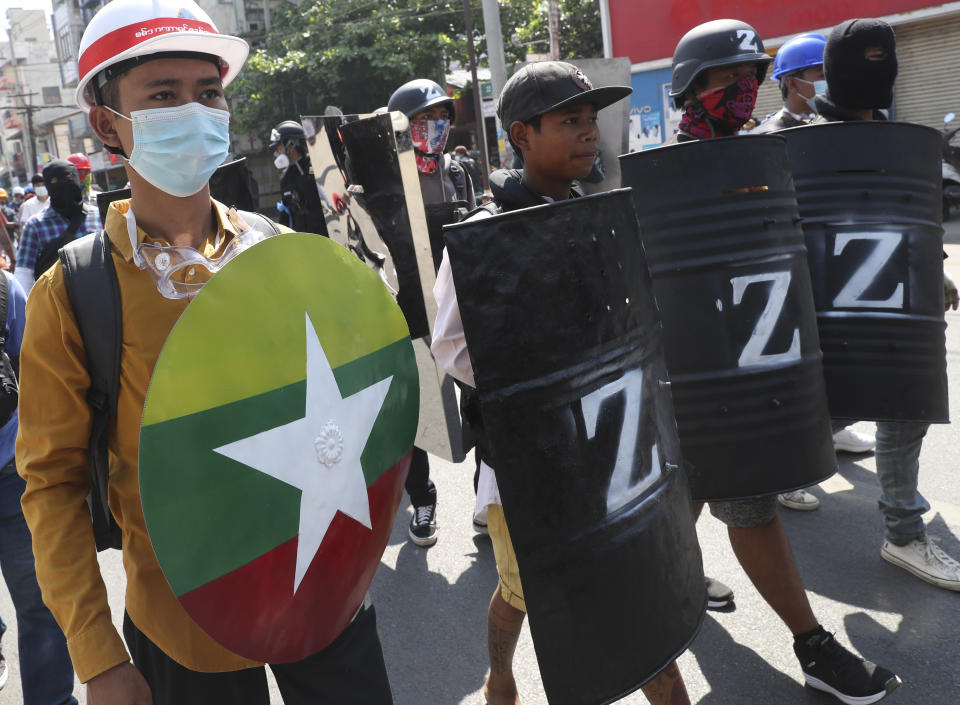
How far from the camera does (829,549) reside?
3.38 metres

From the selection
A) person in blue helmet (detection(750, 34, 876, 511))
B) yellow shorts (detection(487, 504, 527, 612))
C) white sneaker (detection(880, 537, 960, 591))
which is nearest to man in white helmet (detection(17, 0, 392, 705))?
yellow shorts (detection(487, 504, 527, 612))

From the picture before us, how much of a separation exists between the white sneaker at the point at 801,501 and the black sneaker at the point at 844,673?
1.37 meters

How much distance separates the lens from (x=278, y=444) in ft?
4.65

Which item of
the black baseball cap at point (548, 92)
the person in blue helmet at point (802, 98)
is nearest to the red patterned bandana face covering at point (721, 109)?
the black baseball cap at point (548, 92)

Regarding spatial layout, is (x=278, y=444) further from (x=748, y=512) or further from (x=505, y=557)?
(x=748, y=512)

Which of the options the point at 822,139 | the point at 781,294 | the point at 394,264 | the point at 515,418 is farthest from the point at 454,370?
the point at 394,264

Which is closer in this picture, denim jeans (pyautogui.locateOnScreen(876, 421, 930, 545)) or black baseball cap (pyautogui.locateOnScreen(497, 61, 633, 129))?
black baseball cap (pyautogui.locateOnScreen(497, 61, 633, 129))

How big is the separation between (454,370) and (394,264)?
5.76ft

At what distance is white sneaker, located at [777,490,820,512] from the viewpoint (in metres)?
3.73

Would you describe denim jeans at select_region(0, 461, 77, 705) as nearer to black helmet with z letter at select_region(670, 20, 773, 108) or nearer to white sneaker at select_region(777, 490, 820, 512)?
black helmet with z letter at select_region(670, 20, 773, 108)

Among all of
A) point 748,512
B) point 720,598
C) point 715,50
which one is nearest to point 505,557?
point 748,512

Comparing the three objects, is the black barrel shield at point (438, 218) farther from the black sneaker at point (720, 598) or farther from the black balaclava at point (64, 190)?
the black balaclava at point (64, 190)

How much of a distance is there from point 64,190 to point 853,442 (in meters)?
4.64

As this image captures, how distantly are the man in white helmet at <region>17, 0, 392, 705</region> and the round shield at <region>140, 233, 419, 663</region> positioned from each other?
9 centimetres
